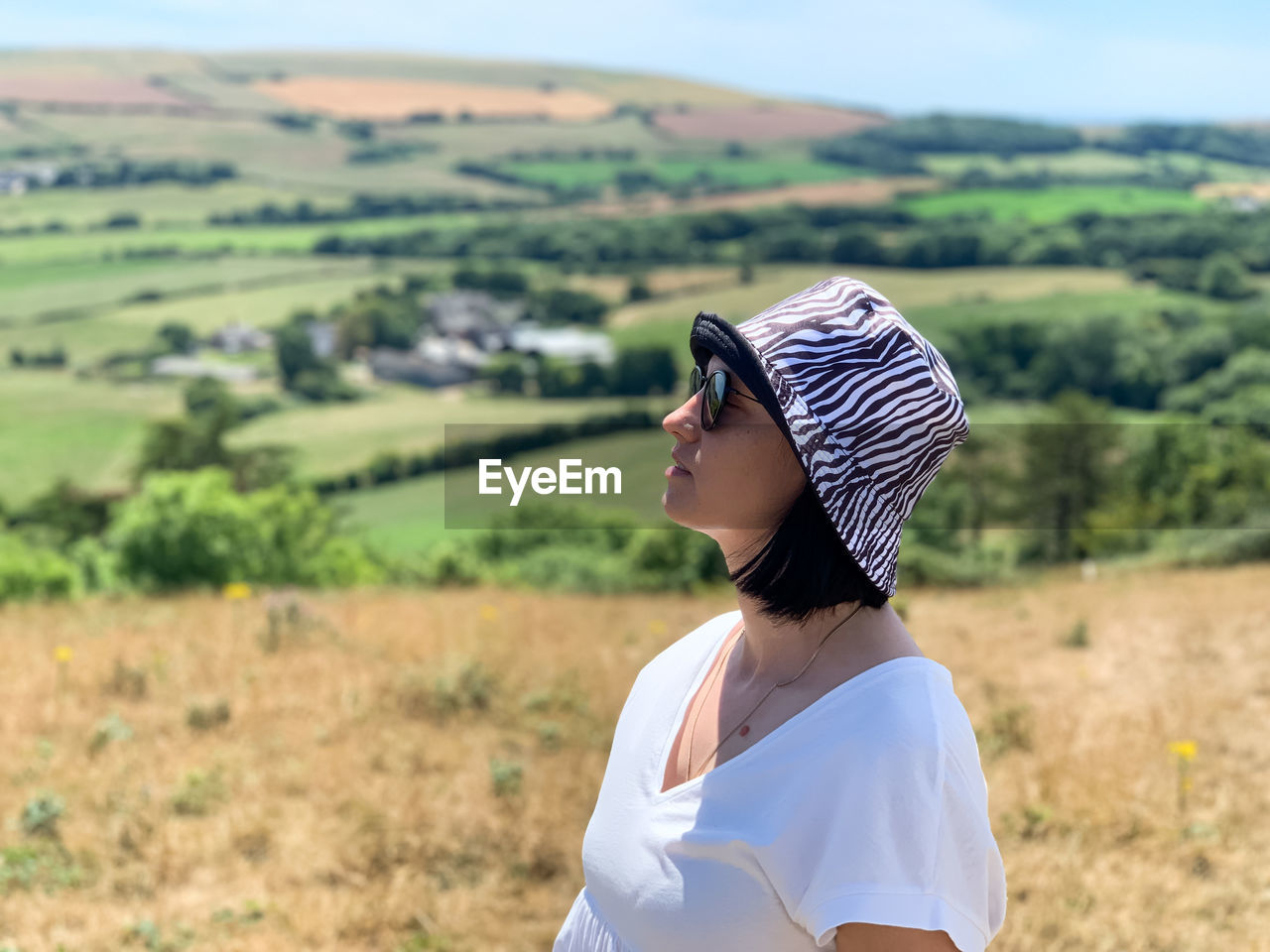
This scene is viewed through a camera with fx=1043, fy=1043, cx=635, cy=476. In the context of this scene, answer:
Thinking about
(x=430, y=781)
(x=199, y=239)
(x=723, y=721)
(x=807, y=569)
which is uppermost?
(x=807, y=569)

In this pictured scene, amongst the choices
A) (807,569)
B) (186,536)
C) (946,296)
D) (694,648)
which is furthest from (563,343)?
(807,569)

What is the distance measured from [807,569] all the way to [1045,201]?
99.2 meters

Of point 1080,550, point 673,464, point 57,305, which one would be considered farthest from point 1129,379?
point 57,305

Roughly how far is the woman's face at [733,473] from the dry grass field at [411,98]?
12941 centimetres

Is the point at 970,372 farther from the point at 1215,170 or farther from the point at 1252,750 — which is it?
the point at 1252,750

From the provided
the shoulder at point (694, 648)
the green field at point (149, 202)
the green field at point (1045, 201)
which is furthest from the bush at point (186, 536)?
the green field at point (149, 202)

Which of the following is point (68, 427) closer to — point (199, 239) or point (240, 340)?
point (240, 340)

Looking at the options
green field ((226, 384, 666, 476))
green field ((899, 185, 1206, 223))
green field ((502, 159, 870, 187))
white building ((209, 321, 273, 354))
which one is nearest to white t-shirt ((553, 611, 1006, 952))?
green field ((226, 384, 666, 476))

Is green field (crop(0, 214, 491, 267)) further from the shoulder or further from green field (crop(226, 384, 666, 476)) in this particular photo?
the shoulder

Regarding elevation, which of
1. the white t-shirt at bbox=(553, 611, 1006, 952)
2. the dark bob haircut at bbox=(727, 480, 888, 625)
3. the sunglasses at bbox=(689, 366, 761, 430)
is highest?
the sunglasses at bbox=(689, 366, 761, 430)

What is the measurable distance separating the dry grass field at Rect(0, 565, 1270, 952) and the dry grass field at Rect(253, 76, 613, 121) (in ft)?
405

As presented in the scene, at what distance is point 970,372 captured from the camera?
68.9m

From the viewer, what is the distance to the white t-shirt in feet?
3.71

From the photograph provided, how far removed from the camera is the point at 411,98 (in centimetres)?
12275
